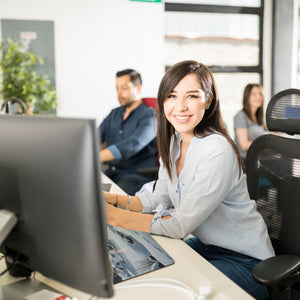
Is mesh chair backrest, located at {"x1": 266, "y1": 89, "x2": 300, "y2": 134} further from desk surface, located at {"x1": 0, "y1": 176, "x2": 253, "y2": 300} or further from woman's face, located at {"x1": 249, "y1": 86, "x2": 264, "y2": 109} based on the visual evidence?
woman's face, located at {"x1": 249, "y1": 86, "x2": 264, "y2": 109}

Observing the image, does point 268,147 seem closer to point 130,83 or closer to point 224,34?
point 130,83

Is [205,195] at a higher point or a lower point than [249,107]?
lower

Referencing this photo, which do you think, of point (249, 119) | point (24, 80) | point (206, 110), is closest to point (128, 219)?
point (206, 110)

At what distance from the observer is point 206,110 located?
1.33 m

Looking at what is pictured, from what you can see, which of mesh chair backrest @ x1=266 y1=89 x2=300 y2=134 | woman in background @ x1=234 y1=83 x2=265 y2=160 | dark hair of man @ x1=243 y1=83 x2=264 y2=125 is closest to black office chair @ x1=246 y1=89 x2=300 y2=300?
mesh chair backrest @ x1=266 y1=89 x2=300 y2=134

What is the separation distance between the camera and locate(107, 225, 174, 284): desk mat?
0.97m

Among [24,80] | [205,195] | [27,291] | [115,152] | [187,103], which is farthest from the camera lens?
[24,80]

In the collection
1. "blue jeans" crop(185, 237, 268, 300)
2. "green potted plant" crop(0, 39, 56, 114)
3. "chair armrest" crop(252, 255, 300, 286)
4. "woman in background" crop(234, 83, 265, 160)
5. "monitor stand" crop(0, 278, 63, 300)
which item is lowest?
"blue jeans" crop(185, 237, 268, 300)

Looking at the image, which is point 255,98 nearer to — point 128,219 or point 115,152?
point 115,152

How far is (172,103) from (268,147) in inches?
16.5

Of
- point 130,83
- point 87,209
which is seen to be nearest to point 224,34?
point 130,83

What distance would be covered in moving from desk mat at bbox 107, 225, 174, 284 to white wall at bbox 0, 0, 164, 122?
2992mm

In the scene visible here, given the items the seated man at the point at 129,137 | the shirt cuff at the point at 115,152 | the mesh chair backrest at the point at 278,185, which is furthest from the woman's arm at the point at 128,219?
the shirt cuff at the point at 115,152

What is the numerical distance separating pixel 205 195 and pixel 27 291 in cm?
55
